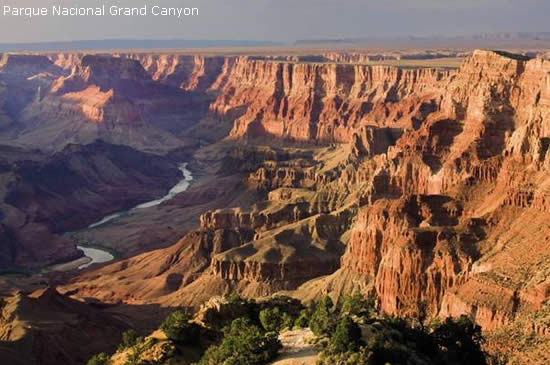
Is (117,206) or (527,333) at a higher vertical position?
(527,333)

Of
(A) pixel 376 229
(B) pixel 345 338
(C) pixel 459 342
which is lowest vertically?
(A) pixel 376 229

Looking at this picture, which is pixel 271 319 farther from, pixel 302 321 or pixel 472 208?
pixel 472 208

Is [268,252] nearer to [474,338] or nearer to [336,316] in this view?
[474,338]

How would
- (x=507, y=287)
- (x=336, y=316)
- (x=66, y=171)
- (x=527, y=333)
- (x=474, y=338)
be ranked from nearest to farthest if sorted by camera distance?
(x=336, y=316)
(x=474, y=338)
(x=527, y=333)
(x=507, y=287)
(x=66, y=171)

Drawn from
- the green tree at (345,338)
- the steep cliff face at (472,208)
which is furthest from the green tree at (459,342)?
the steep cliff face at (472,208)

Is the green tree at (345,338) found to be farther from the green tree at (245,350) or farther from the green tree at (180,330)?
the green tree at (180,330)

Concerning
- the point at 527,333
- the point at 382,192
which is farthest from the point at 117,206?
the point at 527,333

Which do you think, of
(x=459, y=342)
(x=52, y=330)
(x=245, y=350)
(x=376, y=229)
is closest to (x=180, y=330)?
(x=245, y=350)

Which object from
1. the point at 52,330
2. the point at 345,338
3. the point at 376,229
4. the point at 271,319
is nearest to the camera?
the point at 345,338
